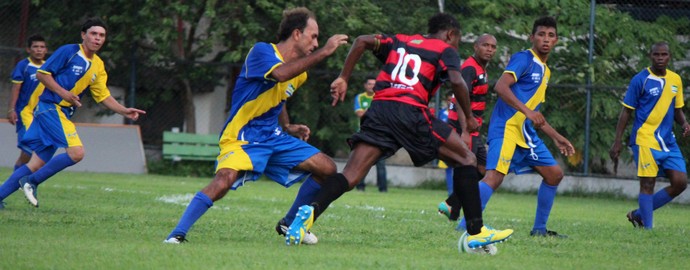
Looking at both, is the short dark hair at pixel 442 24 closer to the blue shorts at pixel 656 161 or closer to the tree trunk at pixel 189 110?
the blue shorts at pixel 656 161

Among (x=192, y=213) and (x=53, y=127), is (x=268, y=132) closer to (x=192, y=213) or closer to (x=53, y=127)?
(x=192, y=213)

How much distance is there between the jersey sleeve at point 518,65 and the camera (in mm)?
9398

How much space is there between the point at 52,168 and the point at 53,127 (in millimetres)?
405

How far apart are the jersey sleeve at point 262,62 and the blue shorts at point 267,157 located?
0.49 meters

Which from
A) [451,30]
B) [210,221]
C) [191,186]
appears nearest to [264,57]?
[451,30]

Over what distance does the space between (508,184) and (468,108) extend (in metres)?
12.5

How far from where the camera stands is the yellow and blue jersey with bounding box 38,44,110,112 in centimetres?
1057

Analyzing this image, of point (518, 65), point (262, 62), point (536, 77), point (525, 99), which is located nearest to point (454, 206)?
point (525, 99)

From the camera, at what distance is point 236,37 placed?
2256 cm

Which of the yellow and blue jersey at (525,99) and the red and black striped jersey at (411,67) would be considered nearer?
the red and black striped jersey at (411,67)

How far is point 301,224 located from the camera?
7.25m

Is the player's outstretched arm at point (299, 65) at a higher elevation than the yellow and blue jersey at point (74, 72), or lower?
higher

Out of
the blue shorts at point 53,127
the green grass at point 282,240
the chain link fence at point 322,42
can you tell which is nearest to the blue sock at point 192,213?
the green grass at point 282,240

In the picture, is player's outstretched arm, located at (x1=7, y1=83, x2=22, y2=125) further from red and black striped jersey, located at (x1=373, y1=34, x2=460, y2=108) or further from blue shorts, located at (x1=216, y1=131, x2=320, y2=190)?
red and black striped jersey, located at (x1=373, y1=34, x2=460, y2=108)
